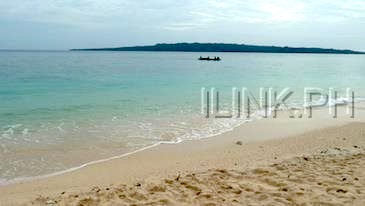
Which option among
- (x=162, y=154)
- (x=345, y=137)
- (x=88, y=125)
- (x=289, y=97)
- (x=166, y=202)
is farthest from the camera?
(x=289, y=97)

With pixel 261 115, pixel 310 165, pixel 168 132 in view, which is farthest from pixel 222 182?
pixel 261 115

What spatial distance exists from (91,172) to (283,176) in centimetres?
394

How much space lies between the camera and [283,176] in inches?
269

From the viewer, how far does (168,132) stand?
12125 mm

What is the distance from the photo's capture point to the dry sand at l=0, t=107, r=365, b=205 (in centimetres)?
581

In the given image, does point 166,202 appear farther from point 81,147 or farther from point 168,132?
point 168,132

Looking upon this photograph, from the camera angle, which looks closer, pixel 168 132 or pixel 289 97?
pixel 168 132

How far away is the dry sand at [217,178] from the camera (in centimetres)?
581

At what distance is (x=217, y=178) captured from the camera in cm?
676

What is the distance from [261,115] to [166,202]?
1096 cm

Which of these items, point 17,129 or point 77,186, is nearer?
point 77,186

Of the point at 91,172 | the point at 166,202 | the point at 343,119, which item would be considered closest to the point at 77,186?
the point at 91,172

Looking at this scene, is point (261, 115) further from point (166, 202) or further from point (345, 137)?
point (166, 202)

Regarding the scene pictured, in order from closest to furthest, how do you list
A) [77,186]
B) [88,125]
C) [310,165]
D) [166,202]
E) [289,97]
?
1. [166,202]
2. [77,186]
3. [310,165]
4. [88,125]
5. [289,97]
